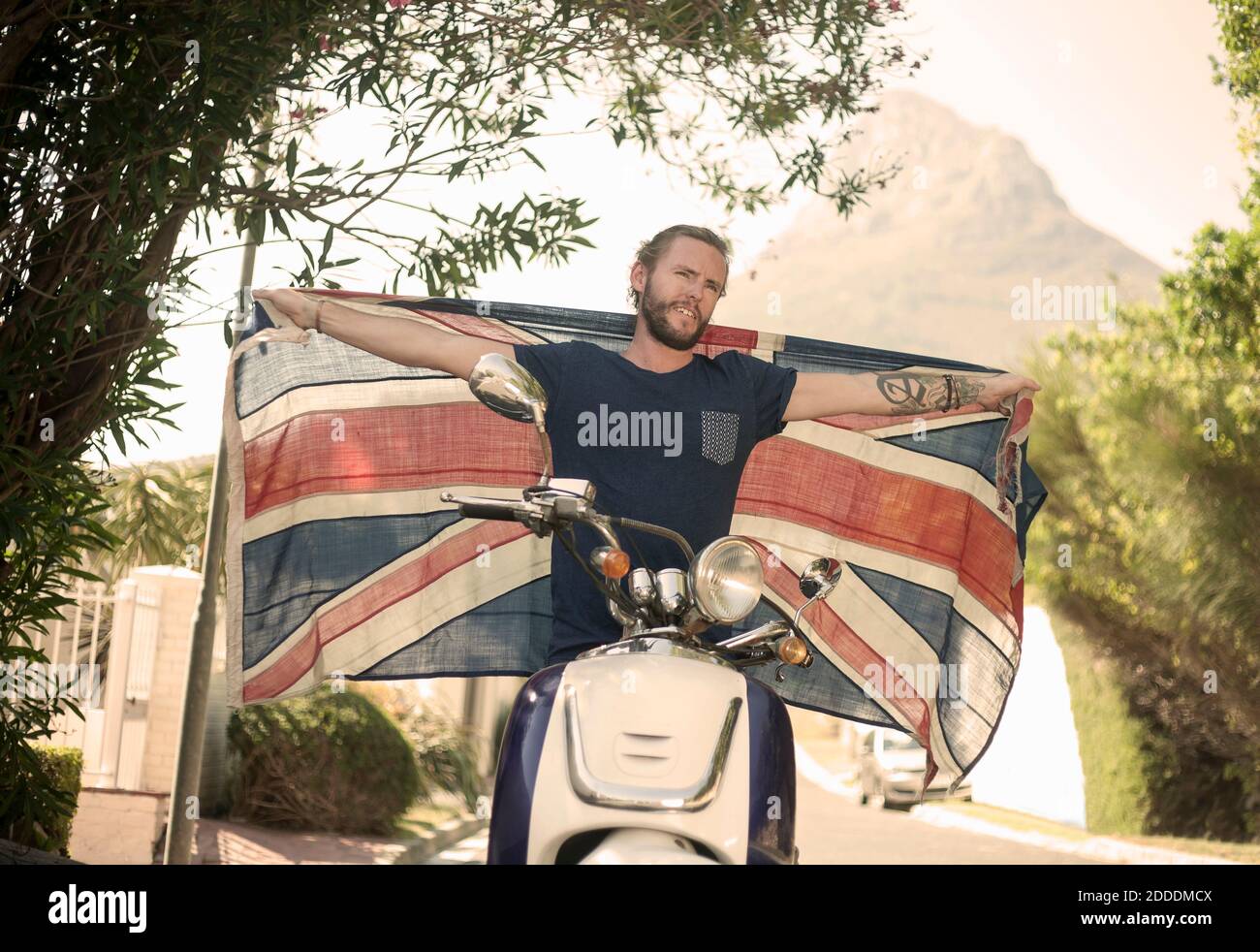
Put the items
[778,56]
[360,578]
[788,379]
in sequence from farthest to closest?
1. [778,56]
2. [360,578]
3. [788,379]

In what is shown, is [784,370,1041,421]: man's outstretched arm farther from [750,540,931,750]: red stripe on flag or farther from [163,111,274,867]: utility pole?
[163,111,274,867]: utility pole

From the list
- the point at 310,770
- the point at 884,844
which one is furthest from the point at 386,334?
the point at 884,844

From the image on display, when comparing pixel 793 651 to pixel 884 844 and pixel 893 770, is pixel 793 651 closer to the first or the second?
pixel 884 844

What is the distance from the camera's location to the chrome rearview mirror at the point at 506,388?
2633 mm

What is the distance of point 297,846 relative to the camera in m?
9.76

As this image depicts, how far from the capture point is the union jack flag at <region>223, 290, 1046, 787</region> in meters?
4.15

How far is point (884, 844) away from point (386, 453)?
10.4 m

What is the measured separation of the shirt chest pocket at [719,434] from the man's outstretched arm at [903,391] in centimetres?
27

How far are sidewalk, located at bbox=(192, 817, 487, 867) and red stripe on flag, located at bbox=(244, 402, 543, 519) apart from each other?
17.3 feet

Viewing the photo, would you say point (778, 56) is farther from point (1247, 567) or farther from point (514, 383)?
point (1247, 567)
